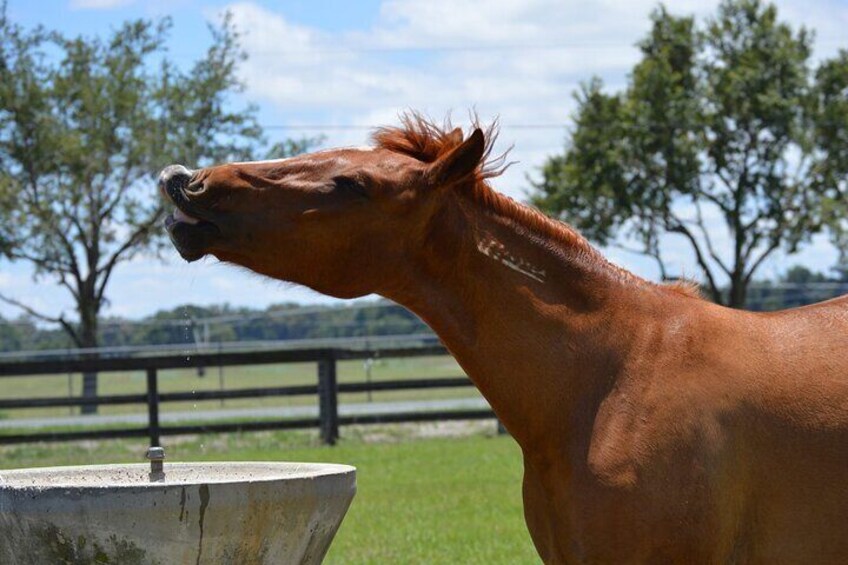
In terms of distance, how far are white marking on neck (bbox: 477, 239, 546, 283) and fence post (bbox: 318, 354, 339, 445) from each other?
13731 millimetres

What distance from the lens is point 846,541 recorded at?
3.61 m

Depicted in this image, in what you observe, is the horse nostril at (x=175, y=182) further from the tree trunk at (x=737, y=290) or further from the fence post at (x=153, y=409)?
the tree trunk at (x=737, y=290)

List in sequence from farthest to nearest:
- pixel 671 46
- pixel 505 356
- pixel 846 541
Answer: pixel 671 46
pixel 505 356
pixel 846 541

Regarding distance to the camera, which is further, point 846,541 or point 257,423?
point 257,423

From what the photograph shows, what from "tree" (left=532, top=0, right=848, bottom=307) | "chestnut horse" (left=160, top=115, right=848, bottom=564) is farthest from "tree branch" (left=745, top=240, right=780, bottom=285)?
"chestnut horse" (left=160, top=115, right=848, bottom=564)

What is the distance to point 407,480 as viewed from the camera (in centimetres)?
1293

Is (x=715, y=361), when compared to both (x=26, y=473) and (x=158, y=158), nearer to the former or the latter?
(x=26, y=473)

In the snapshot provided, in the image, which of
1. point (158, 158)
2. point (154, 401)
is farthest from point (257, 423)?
point (158, 158)

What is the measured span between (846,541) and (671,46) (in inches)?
1148

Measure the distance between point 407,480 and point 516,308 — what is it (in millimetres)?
9264

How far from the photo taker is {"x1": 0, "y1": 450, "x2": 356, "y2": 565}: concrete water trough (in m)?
3.86

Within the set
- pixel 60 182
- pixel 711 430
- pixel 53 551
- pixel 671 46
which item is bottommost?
pixel 53 551

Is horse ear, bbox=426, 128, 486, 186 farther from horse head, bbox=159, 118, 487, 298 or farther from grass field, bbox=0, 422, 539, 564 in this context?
grass field, bbox=0, 422, 539, 564

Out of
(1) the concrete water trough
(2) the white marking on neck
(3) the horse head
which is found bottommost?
(1) the concrete water trough
